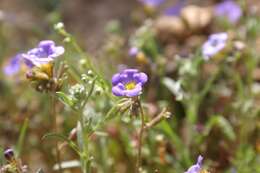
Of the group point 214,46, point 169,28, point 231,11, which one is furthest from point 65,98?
point 169,28

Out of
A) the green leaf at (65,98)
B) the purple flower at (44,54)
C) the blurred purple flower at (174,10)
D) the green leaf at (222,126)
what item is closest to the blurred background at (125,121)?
the green leaf at (222,126)

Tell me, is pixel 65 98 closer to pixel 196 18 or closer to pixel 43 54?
pixel 43 54

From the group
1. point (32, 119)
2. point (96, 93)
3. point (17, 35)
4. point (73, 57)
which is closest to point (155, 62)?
point (73, 57)

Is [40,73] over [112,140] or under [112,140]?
over

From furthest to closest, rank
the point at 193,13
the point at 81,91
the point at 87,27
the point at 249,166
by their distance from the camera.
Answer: the point at 87,27, the point at 193,13, the point at 249,166, the point at 81,91

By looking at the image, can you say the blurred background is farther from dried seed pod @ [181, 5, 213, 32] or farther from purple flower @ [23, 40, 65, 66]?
purple flower @ [23, 40, 65, 66]

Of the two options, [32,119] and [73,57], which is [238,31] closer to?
[73,57]
